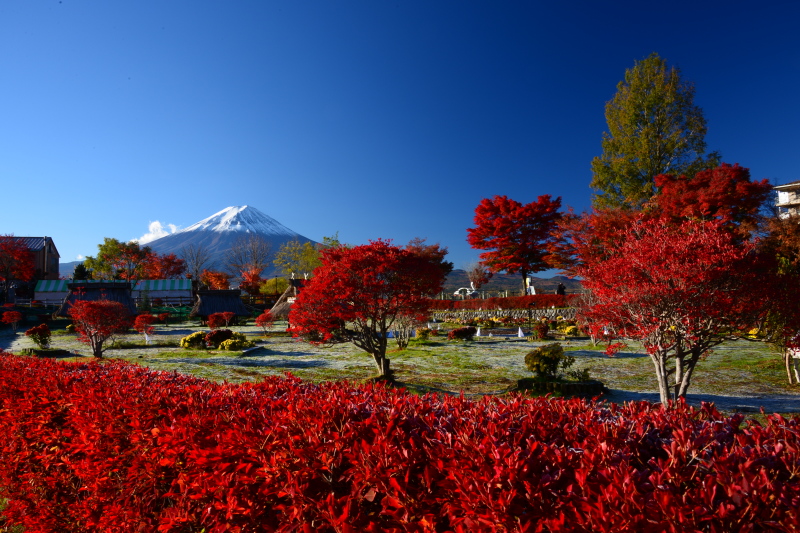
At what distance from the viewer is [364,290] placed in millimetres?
10312

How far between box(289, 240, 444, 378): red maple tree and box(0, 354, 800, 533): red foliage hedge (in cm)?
665

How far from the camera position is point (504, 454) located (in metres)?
1.69

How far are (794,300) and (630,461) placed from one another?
7847mm

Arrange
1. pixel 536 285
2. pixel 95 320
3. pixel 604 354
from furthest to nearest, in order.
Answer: pixel 536 285
pixel 604 354
pixel 95 320

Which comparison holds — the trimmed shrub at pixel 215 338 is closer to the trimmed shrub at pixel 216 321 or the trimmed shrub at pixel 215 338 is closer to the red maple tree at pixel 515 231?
the trimmed shrub at pixel 216 321

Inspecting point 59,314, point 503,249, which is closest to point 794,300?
point 503,249

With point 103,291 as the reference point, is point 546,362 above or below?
below

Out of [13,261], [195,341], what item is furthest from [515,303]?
[13,261]

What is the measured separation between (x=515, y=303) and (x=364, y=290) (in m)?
25.5

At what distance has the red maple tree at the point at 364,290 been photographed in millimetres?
10227

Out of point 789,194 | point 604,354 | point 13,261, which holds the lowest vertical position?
point 604,354

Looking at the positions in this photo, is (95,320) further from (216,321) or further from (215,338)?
(216,321)

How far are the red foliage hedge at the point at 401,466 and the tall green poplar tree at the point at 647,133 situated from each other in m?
25.8

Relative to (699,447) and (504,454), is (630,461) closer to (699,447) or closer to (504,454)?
(699,447)
